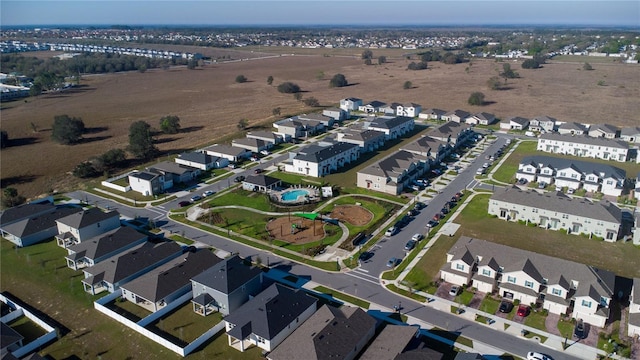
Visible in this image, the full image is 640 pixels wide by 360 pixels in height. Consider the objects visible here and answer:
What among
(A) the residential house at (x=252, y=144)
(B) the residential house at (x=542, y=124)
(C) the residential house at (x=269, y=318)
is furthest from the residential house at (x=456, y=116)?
(C) the residential house at (x=269, y=318)

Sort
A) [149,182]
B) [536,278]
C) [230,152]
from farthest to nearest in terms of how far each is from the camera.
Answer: [230,152], [149,182], [536,278]

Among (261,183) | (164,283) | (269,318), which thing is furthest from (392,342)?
(261,183)

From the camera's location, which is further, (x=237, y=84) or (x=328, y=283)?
(x=237, y=84)

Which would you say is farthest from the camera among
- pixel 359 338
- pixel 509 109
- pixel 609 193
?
pixel 509 109

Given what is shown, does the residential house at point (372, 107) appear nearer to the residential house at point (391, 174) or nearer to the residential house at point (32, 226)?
the residential house at point (391, 174)

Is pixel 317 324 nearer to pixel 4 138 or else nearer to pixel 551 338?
pixel 551 338

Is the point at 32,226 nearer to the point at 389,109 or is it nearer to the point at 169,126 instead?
the point at 169,126

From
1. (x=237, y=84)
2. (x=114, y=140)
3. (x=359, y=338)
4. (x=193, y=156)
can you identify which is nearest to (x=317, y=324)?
(x=359, y=338)
